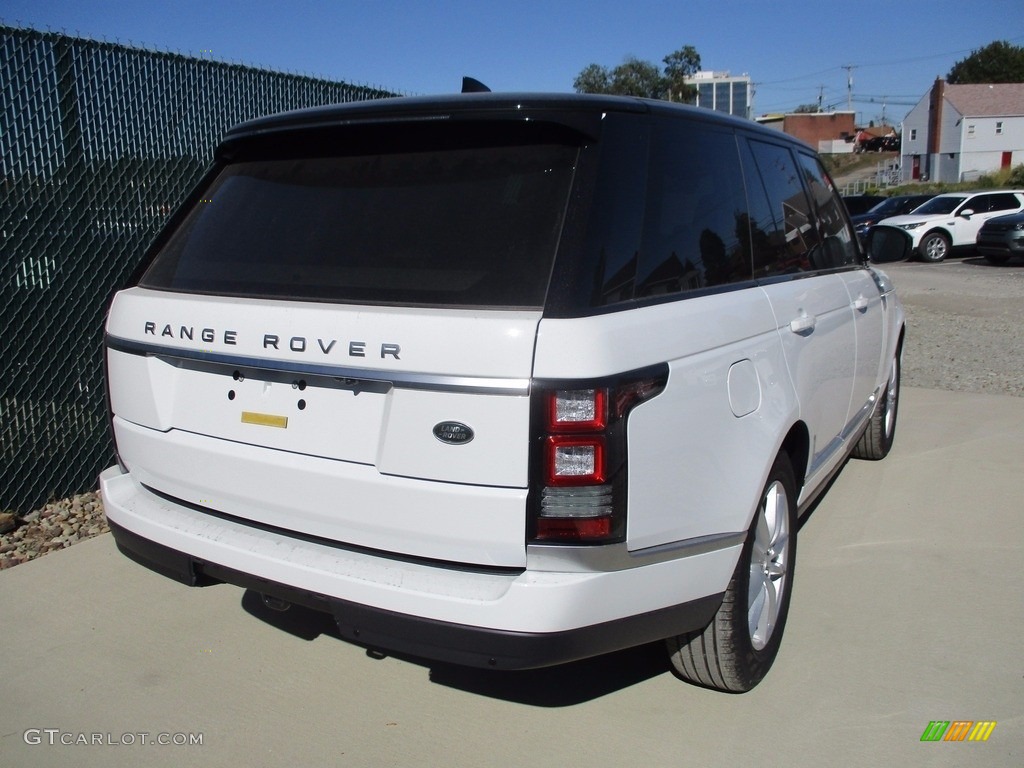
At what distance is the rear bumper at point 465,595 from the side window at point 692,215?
817 mm

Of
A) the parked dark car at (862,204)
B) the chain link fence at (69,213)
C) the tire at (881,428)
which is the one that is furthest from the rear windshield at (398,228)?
the parked dark car at (862,204)

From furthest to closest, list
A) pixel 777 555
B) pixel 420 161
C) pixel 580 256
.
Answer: pixel 777 555
pixel 420 161
pixel 580 256

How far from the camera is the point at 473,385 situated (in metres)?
2.24

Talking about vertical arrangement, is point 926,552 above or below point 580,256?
below

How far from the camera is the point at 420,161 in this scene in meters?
2.68

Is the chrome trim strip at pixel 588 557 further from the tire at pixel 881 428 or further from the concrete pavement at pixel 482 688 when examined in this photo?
the tire at pixel 881 428

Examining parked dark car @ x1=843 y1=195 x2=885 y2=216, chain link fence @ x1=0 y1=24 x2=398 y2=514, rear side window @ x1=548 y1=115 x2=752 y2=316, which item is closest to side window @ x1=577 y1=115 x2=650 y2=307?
rear side window @ x1=548 y1=115 x2=752 y2=316

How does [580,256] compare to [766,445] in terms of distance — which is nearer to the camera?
Answer: [580,256]

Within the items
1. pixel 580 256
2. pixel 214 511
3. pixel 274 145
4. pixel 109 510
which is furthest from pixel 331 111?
pixel 109 510

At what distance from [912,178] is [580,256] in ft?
255

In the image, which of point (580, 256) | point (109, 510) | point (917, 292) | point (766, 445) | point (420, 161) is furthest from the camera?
point (917, 292)

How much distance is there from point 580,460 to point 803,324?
5.04 ft

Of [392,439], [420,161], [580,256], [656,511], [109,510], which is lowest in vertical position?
[109,510]

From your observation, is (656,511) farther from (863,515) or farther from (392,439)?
(863,515)
